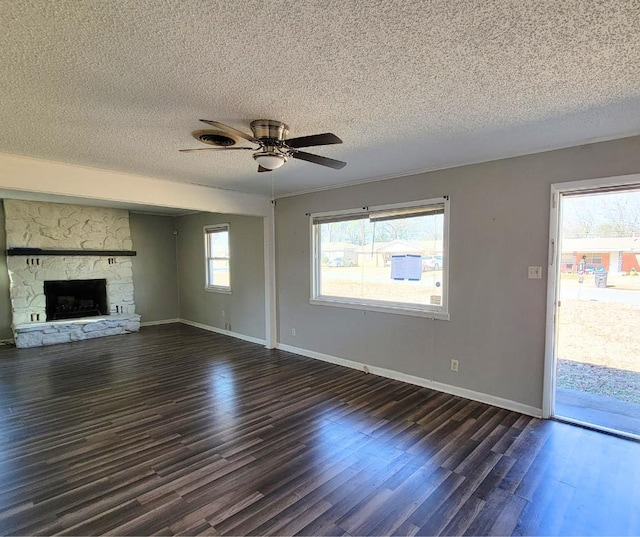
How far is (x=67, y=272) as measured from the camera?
6.54 meters

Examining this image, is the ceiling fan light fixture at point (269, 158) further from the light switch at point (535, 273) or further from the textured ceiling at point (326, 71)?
the light switch at point (535, 273)

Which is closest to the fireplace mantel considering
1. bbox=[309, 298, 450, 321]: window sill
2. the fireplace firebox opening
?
the fireplace firebox opening

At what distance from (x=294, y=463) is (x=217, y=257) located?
16.8ft

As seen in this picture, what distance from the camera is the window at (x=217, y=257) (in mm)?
6758

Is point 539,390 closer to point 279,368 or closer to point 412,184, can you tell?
point 412,184

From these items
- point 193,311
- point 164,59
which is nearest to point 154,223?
point 193,311

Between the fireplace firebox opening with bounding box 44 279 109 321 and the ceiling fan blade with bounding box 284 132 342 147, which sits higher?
the ceiling fan blade with bounding box 284 132 342 147

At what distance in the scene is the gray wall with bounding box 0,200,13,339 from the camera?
5.97 m

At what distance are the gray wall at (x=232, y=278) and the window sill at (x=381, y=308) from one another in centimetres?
137

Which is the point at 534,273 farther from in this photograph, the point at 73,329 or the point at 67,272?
the point at 67,272

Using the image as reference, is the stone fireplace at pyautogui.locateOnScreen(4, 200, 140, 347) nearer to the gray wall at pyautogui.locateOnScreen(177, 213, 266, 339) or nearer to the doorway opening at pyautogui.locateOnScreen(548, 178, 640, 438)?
the gray wall at pyautogui.locateOnScreen(177, 213, 266, 339)

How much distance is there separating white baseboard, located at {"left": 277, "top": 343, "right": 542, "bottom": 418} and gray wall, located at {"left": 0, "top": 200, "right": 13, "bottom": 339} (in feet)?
17.2

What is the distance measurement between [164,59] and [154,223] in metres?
6.75

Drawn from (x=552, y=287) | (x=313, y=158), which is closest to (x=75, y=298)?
(x=313, y=158)
